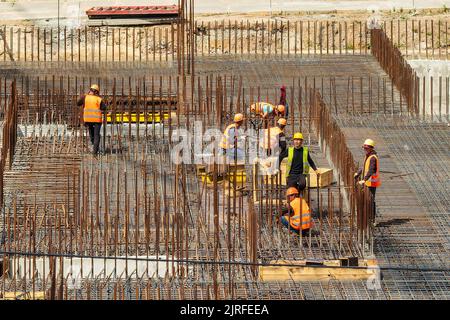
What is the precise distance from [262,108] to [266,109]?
413mm

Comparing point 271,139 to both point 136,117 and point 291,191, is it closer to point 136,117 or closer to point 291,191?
point 136,117

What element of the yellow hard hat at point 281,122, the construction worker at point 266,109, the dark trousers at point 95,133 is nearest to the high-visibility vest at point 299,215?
the yellow hard hat at point 281,122

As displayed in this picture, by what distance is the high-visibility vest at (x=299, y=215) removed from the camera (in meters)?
25.5

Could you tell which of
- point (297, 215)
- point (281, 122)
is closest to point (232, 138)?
point (281, 122)

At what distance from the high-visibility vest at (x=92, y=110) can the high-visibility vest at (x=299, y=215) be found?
601cm

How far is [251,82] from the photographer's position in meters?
35.9

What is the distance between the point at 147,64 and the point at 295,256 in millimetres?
13524

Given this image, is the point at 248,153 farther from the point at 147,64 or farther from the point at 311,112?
the point at 147,64

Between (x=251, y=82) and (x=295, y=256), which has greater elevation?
(x=251, y=82)

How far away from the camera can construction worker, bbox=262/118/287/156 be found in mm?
29281

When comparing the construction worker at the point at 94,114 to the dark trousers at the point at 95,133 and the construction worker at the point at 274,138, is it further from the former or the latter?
the construction worker at the point at 274,138

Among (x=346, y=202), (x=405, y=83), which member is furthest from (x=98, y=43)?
(x=346, y=202)

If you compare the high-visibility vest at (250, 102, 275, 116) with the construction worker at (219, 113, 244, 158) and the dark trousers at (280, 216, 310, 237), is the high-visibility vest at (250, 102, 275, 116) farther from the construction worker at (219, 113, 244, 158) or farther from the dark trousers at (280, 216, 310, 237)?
the dark trousers at (280, 216, 310, 237)
